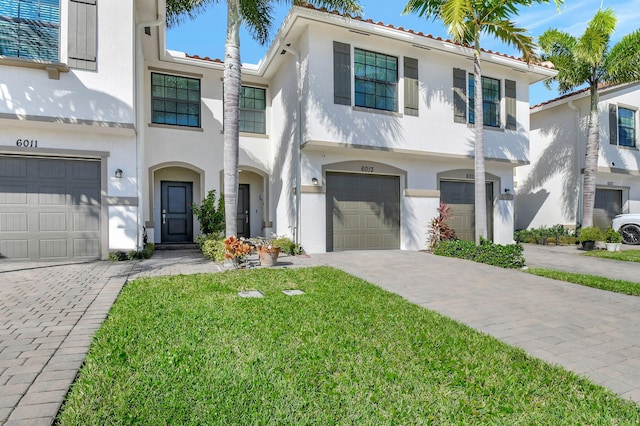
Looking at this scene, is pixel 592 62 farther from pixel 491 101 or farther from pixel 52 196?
pixel 52 196

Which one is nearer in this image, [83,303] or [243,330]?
[243,330]

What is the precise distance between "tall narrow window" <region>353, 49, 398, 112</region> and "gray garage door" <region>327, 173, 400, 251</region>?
2326 mm

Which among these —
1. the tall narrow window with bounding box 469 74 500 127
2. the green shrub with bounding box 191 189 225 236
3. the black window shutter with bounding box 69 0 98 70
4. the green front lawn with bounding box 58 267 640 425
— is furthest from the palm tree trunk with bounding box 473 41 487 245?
the black window shutter with bounding box 69 0 98 70

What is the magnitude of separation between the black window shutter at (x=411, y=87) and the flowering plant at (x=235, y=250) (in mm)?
6834

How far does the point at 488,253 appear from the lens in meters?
9.12

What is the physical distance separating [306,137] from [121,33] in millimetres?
5202

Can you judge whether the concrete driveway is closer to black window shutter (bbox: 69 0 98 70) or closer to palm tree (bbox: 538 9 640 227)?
black window shutter (bbox: 69 0 98 70)

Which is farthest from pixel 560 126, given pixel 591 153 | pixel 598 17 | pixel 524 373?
pixel 524 373

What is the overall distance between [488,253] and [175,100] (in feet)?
36.3

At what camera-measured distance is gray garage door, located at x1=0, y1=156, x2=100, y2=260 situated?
8367 millimetres

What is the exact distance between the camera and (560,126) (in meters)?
16.5

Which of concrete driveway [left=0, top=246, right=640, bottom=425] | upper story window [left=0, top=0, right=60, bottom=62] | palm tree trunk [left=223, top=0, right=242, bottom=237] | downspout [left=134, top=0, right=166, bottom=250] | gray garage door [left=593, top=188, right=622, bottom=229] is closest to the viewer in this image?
concrete driveway [left=0, top=246, right=640, bottom=425]

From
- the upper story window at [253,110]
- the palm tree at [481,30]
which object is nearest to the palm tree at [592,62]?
the palm tree at [481,30]

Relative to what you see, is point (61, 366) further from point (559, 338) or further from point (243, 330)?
point (559, 338)
